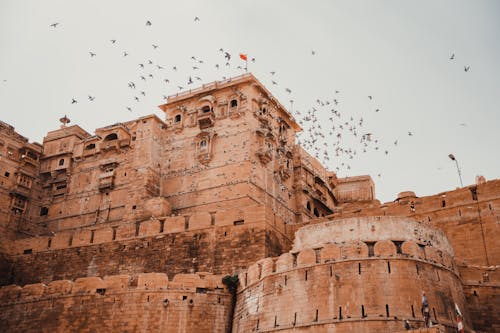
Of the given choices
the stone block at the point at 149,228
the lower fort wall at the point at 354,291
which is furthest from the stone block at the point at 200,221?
the lower fort wall at the point at 354,291

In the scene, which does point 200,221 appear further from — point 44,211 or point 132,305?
point 44,211

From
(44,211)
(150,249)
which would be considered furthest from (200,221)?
(44,211)

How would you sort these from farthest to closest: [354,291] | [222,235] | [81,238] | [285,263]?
[81,238] → [222,235] → [285,263] → [354,291]

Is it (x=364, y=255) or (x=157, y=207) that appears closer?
(x=364, y=255)

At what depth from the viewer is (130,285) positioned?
2178 centimetres

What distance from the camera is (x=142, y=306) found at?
21.0m

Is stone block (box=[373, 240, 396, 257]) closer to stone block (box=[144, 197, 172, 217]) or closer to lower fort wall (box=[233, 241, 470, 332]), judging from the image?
lower fort wall (box=[233, 241, 470, 332])

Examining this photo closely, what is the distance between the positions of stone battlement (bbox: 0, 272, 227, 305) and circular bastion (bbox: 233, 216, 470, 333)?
2538mm

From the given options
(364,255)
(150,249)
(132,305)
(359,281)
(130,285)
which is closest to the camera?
(359,281)

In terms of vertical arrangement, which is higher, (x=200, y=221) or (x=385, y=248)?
(x=200, y=221)

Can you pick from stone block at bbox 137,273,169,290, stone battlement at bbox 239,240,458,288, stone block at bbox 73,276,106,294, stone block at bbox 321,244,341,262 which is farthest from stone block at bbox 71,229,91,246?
stone block at bbox 321,244,341,262

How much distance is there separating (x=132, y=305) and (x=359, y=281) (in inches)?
355

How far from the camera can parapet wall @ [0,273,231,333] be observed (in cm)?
2059

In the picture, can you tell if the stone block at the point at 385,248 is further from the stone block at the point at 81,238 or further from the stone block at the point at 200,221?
the stone block at the point at 81,238
